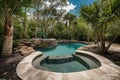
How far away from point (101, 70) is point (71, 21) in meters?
21.6

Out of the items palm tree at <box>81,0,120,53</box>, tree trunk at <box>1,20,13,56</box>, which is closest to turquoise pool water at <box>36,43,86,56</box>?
palm tree at <box>81,0,120,53</box>

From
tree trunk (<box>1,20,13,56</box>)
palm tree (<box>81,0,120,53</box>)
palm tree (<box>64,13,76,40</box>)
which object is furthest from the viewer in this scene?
palm tree (<box>64,13,76,40</box>)

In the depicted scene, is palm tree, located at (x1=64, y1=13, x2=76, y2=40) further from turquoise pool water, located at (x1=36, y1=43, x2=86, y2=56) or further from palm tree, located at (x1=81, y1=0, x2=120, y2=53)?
palm tree, located at (x1=81, y1=0, x2=120, y2=53)

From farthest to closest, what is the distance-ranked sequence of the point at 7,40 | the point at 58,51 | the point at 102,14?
1. the point at 58,51
2. the point at 102,14
3. the point at 7,40

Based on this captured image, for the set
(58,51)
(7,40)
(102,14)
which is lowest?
(58,51)

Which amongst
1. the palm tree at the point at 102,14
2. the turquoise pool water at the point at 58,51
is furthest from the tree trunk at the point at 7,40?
the palm tree at the point at 102,14

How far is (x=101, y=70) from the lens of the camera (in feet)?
17.0

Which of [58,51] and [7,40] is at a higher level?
[7,40]

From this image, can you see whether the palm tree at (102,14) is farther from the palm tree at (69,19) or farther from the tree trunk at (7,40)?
the palm tree at (69,19)

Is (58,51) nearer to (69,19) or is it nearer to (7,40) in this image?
(7,40)

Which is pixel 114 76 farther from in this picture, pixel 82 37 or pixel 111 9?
pixel 82 37

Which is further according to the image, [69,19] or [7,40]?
[69,19]

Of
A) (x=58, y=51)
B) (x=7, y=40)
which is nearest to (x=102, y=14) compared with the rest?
(x=58, y=51)

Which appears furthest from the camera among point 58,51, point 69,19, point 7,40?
point 69,19
